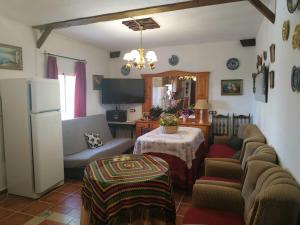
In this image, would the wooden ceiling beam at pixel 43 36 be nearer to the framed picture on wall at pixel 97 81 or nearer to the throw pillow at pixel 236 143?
the framed picture on wall at pixel 97 81

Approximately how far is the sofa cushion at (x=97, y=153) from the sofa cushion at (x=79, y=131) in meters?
0.14

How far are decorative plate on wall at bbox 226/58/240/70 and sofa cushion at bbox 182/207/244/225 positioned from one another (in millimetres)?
3699

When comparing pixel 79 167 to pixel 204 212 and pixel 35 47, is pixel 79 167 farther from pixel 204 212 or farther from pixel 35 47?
pixel 204 212

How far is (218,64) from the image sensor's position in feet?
16.5

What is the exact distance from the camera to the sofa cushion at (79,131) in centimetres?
397

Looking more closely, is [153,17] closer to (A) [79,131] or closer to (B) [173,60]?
(B) [173,60]

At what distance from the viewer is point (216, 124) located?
505 cm

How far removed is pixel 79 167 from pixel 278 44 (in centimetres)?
325

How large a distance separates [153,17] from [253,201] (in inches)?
109

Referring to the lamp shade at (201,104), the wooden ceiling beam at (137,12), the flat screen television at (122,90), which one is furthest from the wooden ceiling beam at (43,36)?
the lamp shade at (201,104)

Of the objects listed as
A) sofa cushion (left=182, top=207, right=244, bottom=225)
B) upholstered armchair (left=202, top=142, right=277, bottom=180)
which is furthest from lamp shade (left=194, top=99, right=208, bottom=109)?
sofa cushion (left=182, top=207, right=244, bottom=225)

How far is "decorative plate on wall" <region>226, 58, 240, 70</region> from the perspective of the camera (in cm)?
489

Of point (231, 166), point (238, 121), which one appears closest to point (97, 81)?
point (238, 121)

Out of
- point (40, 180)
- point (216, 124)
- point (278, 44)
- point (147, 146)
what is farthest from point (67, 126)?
point (278, 44)
